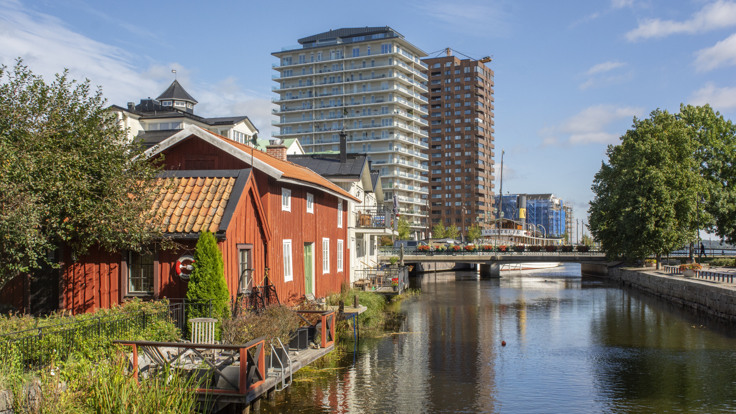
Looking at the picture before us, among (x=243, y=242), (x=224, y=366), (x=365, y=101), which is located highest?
(x=365, y=101)

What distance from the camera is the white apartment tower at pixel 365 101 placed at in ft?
411

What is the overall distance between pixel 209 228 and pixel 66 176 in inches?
158

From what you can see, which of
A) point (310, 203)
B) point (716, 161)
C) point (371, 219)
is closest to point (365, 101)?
point (716, 161)

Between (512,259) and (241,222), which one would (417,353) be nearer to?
(241,222)

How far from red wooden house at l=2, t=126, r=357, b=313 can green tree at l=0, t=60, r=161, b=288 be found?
2.85ft

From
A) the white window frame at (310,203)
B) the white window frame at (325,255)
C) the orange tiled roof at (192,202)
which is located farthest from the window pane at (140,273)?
the white window frame at (325,255)

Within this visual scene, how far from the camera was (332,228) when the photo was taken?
31984 mm

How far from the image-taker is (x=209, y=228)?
1838 cm

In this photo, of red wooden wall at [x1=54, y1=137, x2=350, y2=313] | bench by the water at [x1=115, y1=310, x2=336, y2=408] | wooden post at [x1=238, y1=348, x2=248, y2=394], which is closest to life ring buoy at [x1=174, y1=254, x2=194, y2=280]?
red wooden wall at [x1=54, y1=137, x2=350, y2=313]

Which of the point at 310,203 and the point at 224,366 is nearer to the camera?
the point at 224,366

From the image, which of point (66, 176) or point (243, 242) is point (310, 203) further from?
point (66, 176)

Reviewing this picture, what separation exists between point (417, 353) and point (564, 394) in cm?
678

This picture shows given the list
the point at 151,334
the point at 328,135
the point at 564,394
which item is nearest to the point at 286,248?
the point at 151,334

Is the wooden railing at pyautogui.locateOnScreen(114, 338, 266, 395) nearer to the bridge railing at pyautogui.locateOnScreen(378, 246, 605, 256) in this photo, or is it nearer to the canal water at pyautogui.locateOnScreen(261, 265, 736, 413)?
the canal water at pyautogui.locateOnScreen(261, 265, 736, 413)
